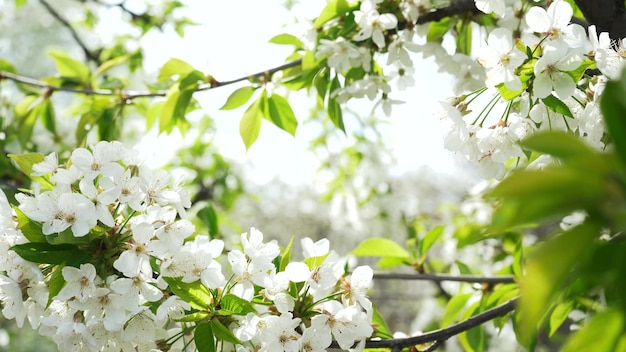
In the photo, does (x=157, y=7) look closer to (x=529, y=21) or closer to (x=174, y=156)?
(x=174, y=156)

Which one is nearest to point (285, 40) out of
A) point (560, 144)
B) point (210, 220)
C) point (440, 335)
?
point (210, 220)

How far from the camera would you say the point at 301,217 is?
10000 millimetres

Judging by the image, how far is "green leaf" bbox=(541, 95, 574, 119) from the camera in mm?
1009

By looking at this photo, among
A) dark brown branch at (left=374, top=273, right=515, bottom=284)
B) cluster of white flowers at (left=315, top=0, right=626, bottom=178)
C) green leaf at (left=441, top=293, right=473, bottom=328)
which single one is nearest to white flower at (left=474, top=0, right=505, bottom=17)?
cluster of white flowers at (left=315, top=0, right=626, bottom=178)

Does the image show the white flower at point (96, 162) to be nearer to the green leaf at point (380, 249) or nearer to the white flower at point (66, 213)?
the white flower at point (66, 213)

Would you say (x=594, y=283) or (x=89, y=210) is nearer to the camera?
(x=594, y=283)

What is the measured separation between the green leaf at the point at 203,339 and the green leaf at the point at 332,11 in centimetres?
82

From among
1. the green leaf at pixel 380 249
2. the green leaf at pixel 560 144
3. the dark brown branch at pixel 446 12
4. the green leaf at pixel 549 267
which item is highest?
the green leaf at pixel 560 144

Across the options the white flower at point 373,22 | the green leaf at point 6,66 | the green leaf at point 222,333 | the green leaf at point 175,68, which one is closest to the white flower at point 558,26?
the white flower at point 373,22

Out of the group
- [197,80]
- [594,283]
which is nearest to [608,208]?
[594,283]

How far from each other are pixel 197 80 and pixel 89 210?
0.72 metres

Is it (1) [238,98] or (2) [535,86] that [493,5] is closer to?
(2) [535,86]

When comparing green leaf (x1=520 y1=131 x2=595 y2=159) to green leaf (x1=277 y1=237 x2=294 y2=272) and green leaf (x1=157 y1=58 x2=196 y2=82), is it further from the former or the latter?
green leaf (x1=157 y1=58 x2=196 y2=82)

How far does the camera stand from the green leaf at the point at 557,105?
1009 mm
